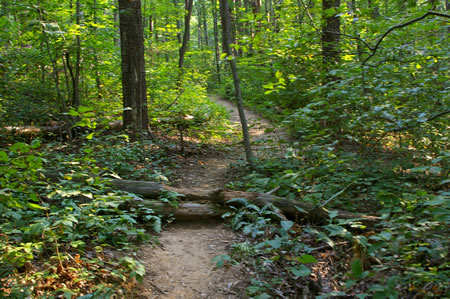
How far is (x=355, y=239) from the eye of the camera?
10.3 ft

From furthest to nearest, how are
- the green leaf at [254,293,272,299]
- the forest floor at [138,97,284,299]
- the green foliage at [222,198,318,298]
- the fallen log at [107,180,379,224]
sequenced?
the fallen log at [107,180,379,224] → the forest floor at [138,97,284,299] → the green foliage at [222,198,318,298] → the green leaf at [254,293,272,299]

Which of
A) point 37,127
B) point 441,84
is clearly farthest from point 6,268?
point 37,127

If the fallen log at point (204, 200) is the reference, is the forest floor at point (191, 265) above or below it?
below

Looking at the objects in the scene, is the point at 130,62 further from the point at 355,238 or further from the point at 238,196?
the point at 355,238

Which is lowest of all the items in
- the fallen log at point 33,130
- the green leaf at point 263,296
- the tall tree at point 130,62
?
the green leaf at point 263,296

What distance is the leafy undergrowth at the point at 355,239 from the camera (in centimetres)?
252

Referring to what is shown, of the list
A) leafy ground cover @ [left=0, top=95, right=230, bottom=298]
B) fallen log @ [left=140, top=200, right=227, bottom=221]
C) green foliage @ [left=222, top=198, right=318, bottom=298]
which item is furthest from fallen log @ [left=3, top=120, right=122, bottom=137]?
green foliage @ [left=222, top=198, right=318, bottom=298]

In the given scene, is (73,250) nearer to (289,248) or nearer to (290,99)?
(289,248)

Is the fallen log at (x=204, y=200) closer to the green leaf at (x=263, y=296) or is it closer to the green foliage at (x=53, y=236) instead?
the green foliage at (x=53, y=236)

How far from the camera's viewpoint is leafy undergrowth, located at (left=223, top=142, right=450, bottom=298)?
2.52 meters

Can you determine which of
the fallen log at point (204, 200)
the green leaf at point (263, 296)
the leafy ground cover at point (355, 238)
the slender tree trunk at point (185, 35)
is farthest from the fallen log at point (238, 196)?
the slender tree trunk at point (185, 35)

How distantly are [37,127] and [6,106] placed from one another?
34.8 inches

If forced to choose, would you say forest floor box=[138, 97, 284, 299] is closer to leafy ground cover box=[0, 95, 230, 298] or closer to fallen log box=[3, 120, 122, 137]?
leafy ground cover box=[0, 95, 230, 298]

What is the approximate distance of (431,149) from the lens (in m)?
4.75
